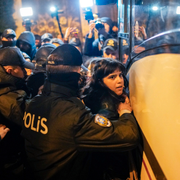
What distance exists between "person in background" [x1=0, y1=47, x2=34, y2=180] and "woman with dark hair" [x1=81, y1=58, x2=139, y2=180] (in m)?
0.73

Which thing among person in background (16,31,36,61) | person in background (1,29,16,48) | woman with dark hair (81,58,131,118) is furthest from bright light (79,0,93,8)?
woman with dark hair (81,58,131,118)

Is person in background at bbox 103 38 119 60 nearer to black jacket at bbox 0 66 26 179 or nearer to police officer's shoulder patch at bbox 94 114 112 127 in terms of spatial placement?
black jacket at bbox 0 66 26 179

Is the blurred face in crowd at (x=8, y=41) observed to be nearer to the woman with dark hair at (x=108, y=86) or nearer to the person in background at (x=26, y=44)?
the person in background at (x=26, y=44)

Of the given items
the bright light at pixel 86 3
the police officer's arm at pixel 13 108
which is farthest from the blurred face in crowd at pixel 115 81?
the bright light at pixel 86 3

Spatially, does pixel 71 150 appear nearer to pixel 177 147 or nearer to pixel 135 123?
pixel 135 123

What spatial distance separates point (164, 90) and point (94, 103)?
886mm

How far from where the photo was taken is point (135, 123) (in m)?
1.25

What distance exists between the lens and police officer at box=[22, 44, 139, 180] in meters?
1.19

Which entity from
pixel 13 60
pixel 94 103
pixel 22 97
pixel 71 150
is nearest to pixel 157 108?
pixel 71 150

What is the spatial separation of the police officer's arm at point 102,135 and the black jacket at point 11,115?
89 centimetres

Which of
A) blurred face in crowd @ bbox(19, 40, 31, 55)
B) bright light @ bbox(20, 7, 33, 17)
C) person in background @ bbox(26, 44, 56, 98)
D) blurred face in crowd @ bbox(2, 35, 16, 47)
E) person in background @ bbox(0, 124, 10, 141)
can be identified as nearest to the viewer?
person in background @ bbox(0, 124, 10, 141)

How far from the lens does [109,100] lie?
1.58m

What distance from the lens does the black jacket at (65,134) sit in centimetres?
119

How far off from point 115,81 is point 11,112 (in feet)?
3.64
